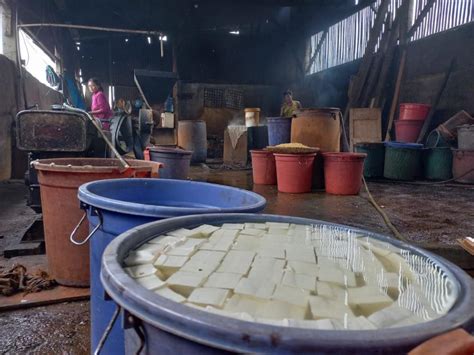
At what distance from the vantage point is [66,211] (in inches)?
75.6

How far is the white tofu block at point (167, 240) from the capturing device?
2.96 ft

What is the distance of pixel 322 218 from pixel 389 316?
2.56 meters

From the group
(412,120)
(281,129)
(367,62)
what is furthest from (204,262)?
(367,62)

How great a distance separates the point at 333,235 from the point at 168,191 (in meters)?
0.95

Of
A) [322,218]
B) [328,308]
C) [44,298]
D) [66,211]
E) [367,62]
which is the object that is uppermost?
[367,62]

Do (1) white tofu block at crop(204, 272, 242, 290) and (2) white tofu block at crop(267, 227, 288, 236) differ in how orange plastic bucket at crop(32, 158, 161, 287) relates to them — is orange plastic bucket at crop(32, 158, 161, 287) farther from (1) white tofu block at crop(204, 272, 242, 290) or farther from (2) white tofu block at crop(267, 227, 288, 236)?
(1) white tofu block at crop(204, 272, 242, 290)

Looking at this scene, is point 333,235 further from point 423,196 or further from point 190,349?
point 423,196

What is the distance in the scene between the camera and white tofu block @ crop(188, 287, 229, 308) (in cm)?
61

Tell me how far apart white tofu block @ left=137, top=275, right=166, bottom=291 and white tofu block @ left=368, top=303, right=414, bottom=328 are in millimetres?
380

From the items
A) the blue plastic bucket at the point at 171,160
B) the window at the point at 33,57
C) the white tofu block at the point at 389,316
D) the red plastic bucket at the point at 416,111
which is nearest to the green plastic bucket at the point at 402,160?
the red plastic bucket at the point at 416,111

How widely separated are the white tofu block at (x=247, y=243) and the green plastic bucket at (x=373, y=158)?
5.54 m

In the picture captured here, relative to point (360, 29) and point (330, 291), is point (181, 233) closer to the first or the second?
point (330, 291)

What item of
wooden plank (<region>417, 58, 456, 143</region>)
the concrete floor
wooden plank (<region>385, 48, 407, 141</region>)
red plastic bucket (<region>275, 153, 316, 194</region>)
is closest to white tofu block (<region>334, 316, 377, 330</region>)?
the concrete floor

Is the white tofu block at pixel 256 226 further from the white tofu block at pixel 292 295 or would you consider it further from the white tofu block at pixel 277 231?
the white tofu block at pixel 292 295
